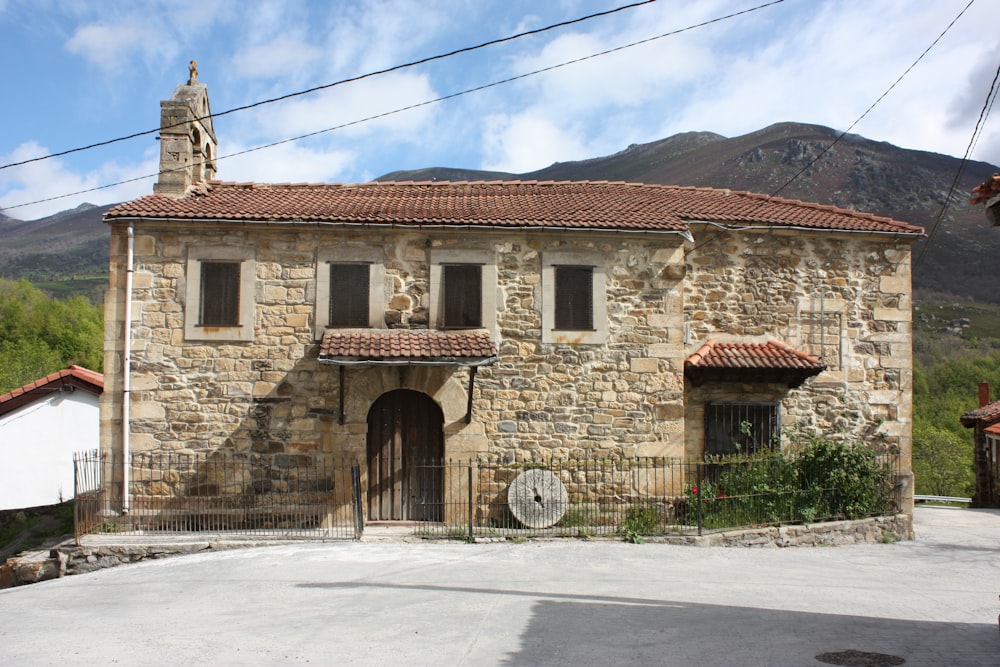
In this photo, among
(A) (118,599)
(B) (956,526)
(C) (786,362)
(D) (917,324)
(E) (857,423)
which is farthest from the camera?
(D) (917,324)

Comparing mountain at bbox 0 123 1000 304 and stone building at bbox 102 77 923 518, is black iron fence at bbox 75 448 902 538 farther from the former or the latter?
mountain at bbox 0 123 1000 304

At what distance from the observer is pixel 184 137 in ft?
48.9

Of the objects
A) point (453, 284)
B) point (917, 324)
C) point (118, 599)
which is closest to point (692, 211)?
point (453, 284)

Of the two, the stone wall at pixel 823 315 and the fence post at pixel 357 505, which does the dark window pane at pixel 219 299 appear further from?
the stone wall at pixel 823 315

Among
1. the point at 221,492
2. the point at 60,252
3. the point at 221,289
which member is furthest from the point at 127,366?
the point at 60,252

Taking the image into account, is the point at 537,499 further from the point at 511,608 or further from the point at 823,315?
the point at 823,315

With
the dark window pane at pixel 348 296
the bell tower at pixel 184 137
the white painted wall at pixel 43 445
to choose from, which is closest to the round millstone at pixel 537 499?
the dark window pane at pixel 348 296

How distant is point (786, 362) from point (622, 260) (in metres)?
3.21

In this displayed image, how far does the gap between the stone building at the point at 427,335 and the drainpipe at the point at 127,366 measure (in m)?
0.04

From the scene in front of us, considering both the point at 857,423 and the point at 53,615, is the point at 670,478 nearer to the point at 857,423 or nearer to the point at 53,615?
the point at 857,423

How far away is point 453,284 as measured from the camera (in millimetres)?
13477

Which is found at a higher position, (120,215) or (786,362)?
(120,215)

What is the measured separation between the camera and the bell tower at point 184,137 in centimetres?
1450

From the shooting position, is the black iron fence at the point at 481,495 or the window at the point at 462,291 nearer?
the black iron fence at the point at 481,495
